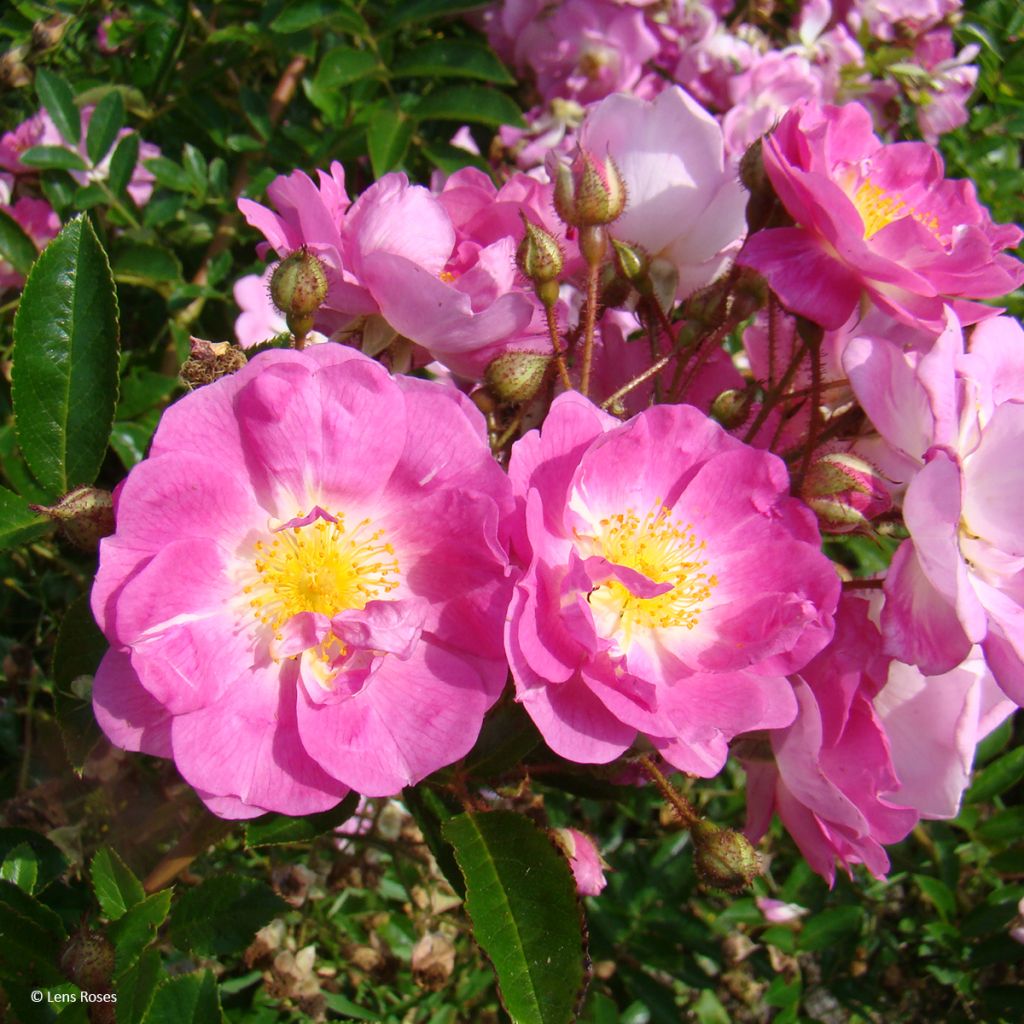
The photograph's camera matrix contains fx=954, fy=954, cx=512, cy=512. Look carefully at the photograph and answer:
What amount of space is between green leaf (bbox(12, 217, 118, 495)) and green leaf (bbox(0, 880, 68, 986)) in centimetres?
49

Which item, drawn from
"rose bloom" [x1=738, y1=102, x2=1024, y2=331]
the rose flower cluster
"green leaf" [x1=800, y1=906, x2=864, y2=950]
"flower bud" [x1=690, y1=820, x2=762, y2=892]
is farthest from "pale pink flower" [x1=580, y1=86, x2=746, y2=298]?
"green leaf" [x1=800, y1=906, x2=864, y2=950]

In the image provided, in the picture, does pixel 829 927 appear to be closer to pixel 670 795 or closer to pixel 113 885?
pixel 670 795

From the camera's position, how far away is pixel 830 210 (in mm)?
1055

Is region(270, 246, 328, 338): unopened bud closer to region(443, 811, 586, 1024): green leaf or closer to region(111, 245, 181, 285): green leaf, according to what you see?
region(443, 811, 586, 1024): green leaf

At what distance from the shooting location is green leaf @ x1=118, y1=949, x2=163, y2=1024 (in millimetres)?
980

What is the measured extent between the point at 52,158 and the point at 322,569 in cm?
137

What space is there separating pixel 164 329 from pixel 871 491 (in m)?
1.82

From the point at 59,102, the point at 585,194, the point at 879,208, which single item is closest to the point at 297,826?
the point at 585,194

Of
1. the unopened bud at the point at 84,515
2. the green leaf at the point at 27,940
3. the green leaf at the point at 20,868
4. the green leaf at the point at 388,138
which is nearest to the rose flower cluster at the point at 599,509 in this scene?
the unopened bud at the point at 84,515

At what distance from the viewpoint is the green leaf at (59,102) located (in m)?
1.99

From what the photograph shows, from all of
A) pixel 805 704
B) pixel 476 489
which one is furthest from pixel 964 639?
pixel 476 489

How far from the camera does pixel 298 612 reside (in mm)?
1071

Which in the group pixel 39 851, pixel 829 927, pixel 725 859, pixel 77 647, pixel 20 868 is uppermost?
pixel 77 647

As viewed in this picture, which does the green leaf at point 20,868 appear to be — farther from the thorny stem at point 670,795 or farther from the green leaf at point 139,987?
the thorny stem at point 670,795
